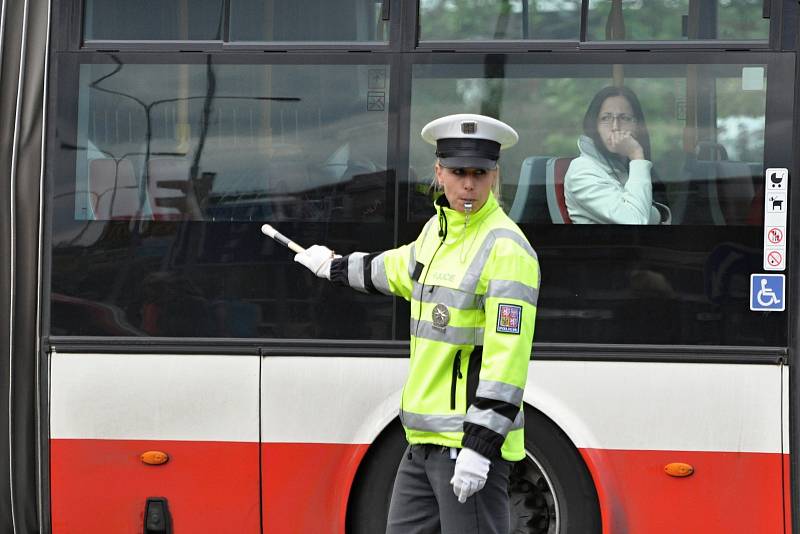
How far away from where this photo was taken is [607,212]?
516 centimetres

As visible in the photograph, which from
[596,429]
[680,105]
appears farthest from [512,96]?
[596,429]

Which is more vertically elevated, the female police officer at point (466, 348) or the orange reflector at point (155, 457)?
the female police officer at point (466, 348)

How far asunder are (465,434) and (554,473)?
5.56 feet

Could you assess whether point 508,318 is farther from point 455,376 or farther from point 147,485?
point 147,485

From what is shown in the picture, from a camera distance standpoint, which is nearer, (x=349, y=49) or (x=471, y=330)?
(x=471, y=330)

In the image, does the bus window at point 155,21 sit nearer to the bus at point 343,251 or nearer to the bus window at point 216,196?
the bus at point 343,251

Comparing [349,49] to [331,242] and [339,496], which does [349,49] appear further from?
[339,496]

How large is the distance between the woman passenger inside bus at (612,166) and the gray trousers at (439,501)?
5.45 feet

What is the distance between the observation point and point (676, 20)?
5145 millimetres

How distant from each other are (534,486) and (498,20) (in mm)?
2026

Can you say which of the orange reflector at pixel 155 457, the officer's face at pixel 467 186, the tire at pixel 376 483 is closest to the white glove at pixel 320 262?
the officer's face at pixel 467 186

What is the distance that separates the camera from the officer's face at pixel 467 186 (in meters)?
3.88

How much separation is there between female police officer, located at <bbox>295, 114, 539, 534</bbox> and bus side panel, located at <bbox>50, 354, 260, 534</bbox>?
4.78 feet

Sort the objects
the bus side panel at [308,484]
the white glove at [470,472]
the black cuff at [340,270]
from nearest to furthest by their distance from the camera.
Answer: the white glove at [470,472]
the black cuff at [340,270]
the bus side panel at [308,484]
